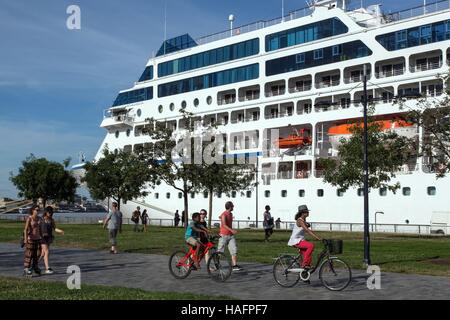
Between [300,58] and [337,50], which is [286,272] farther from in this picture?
[300,58]

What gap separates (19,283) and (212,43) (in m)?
42.1

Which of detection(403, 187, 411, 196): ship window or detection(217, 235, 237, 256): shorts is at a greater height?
detection(403, 187, 411, 196): ship window

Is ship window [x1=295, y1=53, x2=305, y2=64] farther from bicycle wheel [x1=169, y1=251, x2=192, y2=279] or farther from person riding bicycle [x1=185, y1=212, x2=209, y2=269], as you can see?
bicycle wheel [x1=169, y1=251, x2=192, y2=279]

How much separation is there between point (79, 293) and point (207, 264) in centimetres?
366

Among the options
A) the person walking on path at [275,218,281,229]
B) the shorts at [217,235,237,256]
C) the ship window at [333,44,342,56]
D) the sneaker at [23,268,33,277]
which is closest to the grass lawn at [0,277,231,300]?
the sneaker at [23,268,33,277]

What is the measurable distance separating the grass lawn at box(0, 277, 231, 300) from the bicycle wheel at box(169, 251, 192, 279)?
2.47 m

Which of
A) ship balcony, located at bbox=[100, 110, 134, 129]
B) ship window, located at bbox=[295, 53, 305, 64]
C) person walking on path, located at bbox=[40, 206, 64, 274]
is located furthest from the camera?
ship balcony, located at bbox=[100, 110, 134, 129]

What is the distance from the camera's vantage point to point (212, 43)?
5262cm

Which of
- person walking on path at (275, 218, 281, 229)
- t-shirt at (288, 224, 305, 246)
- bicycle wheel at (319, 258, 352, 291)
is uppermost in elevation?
t-shirt at (288, 224, 305, 246)

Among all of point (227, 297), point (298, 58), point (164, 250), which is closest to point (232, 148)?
point (298, 58)

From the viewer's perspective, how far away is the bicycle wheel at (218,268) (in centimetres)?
1366

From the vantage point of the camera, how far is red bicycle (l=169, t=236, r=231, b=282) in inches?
539

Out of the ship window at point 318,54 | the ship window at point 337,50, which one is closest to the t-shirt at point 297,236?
the ship window at point 337,50

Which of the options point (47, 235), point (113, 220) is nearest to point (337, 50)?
point (113, 220)
